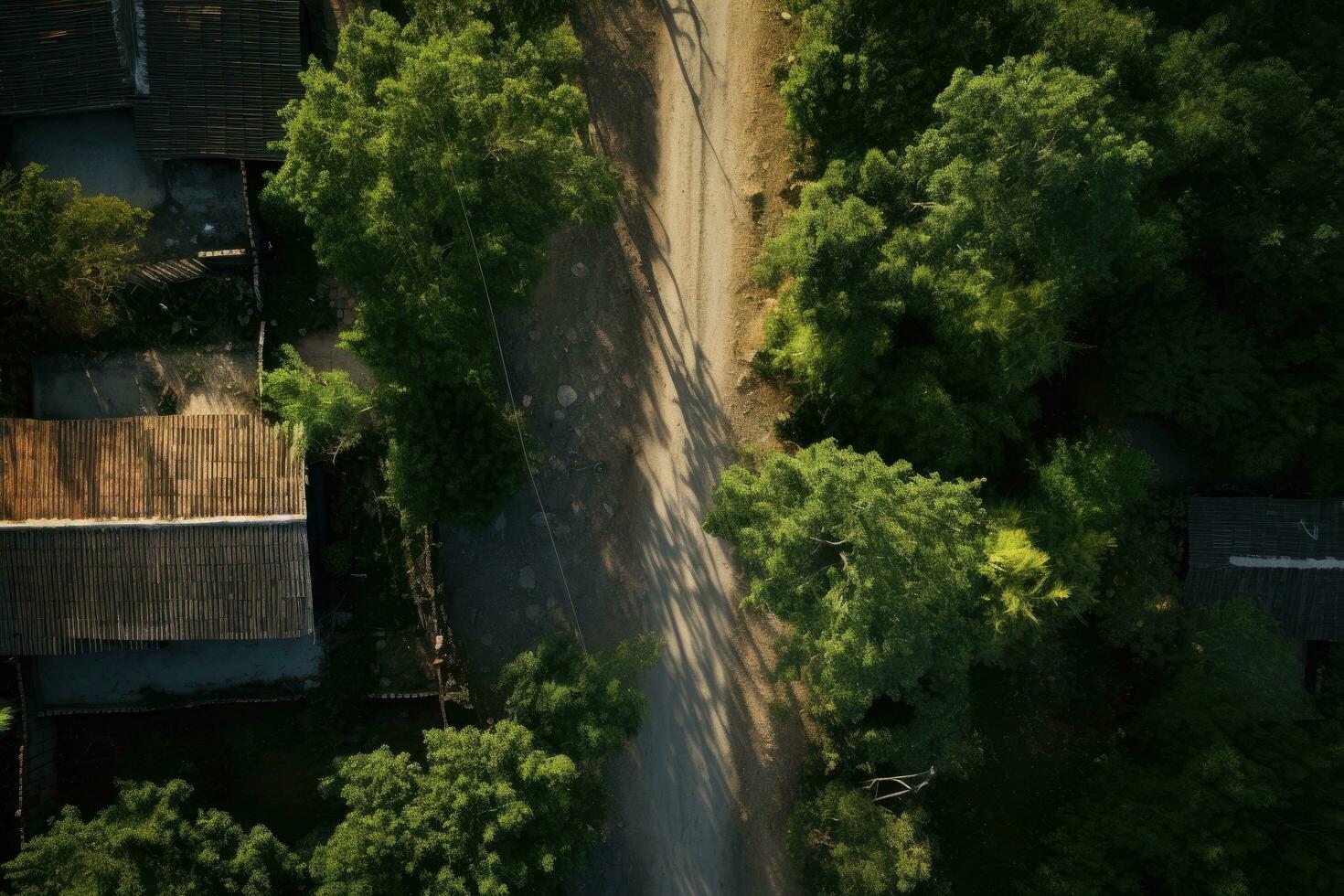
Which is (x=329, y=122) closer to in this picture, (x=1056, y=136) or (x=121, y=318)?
(x=121, y=318)

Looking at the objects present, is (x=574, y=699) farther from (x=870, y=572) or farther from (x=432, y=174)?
(x=432, y=174)

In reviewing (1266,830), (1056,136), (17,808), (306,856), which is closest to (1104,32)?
(1056,136)

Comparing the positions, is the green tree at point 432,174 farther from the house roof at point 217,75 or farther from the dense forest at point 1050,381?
the dense forest at point 1050,381

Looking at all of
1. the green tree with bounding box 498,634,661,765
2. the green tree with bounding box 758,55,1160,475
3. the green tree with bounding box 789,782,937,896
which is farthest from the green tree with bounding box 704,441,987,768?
the green tree with bounding box 498,634,661,765

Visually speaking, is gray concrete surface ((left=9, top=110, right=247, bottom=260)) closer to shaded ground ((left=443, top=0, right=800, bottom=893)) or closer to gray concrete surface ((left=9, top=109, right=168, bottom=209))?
gray concrete surface ((left=9, top=109, right=168, bottom=209))

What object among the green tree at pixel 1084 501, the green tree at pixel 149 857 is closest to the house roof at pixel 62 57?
the green tree at pixel 149 857

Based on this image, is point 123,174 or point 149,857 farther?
point 123,174

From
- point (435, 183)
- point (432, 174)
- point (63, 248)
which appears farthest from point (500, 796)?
point (63, 248)
